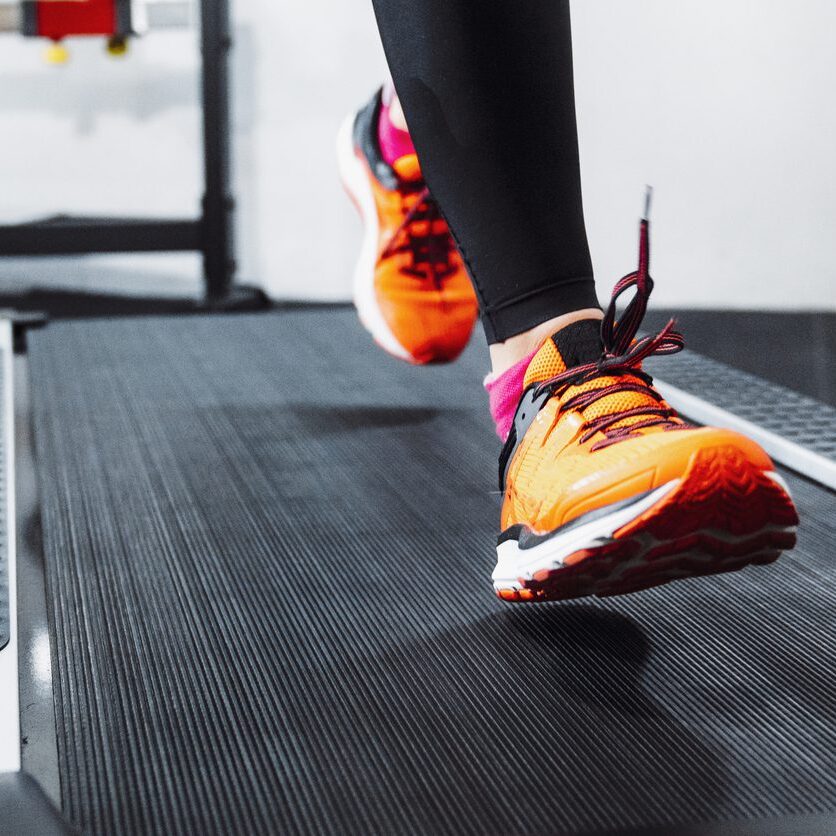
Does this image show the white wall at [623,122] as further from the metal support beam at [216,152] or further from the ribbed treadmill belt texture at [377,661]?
the ribbed treadmill belt texture at [377,661]

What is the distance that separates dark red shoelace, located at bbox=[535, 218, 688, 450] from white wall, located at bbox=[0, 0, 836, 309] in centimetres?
181

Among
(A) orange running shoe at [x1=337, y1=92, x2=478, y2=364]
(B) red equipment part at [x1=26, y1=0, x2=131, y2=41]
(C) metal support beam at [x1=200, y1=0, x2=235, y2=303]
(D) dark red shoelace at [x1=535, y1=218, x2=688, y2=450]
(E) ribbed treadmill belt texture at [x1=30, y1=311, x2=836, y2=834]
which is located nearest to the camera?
(E) ribbed treadmill belt texture at [x1=30, y1=311, x2=836, y2=834]

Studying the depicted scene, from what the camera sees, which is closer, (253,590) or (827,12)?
(253,590)

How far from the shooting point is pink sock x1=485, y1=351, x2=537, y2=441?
2.79 ft

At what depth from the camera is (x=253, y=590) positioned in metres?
0.92

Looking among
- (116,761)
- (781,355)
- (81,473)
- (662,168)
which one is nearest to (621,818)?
(116,761)

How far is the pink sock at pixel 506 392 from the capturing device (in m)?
0.85

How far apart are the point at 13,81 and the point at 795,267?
2045 mm

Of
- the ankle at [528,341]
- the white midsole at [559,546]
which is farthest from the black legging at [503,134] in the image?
the white midsole at [559,546]

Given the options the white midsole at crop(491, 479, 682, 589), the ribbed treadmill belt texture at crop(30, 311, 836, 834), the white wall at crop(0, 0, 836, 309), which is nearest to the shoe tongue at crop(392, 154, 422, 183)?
the ribbed treadmill belt texture at crop(30, 311, 836, 834)

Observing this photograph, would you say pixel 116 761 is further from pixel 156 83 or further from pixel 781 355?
pixel 156 83

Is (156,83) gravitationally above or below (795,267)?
above


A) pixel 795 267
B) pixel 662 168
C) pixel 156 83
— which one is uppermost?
pixel 156 83

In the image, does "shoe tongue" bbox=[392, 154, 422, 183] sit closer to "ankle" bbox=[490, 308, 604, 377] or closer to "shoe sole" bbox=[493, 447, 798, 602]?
"ankle" bbox=[490, 308, 604, 377]
